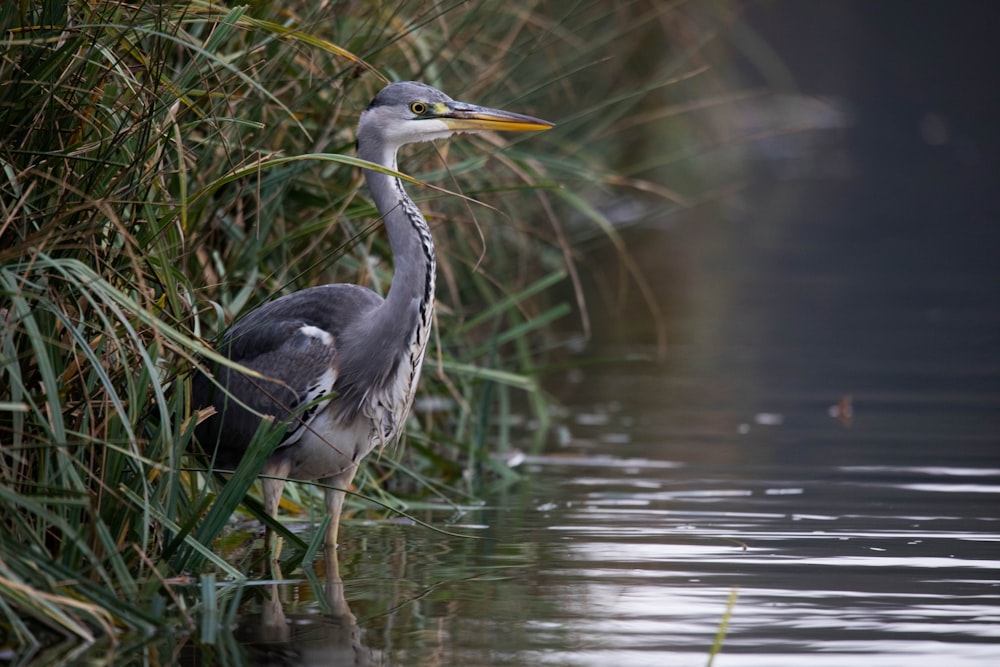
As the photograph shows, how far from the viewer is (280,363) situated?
17.5 ft

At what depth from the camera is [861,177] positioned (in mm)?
23203

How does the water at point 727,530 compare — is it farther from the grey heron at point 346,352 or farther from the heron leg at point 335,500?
the grey heron at point 346,352

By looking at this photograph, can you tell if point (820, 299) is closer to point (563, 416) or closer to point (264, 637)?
point (563, 416)

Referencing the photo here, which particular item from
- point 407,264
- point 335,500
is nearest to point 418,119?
point 407,264

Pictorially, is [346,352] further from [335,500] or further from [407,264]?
[335,500]

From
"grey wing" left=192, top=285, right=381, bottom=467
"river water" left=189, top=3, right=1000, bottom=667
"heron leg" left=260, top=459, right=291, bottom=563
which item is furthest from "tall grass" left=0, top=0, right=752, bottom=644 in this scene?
"river water" left=189, top=3, right=1000, bottom=667

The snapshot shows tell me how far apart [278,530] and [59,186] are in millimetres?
1175

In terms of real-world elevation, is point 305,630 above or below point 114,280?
below

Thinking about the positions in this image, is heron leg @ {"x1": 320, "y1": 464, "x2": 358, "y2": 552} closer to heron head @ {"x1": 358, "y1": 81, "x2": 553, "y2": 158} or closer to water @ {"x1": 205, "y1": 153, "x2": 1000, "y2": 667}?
water @ {"x1": 205, "y1": 153, "x2": 1000, "y2": 667}

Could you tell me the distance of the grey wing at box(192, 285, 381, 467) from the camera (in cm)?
533

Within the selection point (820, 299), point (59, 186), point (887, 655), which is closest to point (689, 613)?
point (887, 655)

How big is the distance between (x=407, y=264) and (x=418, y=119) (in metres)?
0.53

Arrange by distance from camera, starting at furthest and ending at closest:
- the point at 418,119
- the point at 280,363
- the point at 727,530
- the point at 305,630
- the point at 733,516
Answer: the point at 733,516, the point at 727,530, the point at 418,119, the point at 280,363, the point at 305,630

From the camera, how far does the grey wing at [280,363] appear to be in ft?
17.5
